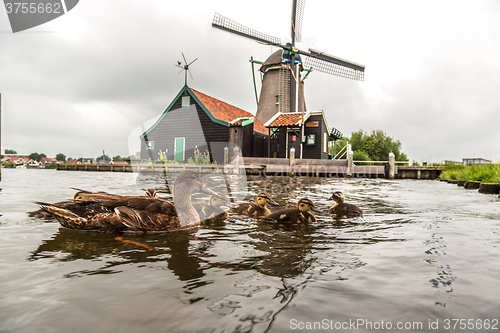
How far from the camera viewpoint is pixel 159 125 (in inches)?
1268

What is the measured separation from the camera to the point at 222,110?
1298 inches

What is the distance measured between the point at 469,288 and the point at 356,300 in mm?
1120

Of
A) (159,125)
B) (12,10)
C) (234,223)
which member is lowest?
(234,223)

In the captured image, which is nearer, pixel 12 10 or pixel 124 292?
pixel 124 292

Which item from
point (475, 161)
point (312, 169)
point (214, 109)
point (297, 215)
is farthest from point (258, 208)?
point (475, 161)

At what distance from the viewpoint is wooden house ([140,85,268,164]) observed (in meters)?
29.9

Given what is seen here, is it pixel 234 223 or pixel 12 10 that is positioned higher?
pixel 12 10

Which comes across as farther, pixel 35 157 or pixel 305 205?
pixel 35 157

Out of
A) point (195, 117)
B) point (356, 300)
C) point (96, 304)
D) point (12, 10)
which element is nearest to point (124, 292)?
point (96, 304)

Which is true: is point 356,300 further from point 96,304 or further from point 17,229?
point 17,229

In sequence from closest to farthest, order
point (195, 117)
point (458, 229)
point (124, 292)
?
point (124, 292)
point (458, 229)
point (195, 117)

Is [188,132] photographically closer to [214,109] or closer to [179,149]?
[179,149]

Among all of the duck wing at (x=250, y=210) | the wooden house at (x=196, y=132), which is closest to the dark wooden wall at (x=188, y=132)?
the wooden house at (x=196, y=132)

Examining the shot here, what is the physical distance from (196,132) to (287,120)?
33.2 feet
